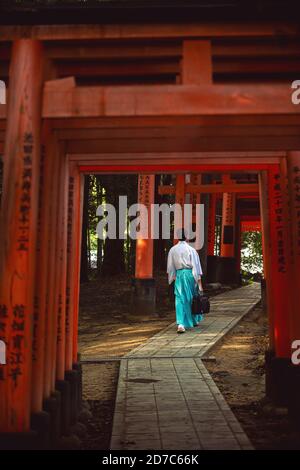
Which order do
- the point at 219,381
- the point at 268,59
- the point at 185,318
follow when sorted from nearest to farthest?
1. the point at 268,59
2. the point at 219,381
3. the point at 185,318

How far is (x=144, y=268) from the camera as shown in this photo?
17.3 metres

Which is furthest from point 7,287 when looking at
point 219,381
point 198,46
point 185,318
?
point 185,318

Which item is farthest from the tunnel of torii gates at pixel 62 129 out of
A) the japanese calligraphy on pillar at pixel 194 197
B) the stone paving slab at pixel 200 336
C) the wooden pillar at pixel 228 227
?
the wooden pillar at pixel 228 227

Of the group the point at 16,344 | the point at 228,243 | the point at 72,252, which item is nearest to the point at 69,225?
the point at 72,252

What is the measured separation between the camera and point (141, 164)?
6707mm

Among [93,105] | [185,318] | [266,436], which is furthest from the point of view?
[185,318]

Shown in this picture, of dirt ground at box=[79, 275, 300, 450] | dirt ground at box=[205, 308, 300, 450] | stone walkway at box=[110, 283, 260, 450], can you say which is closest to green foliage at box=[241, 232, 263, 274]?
dirt ground at box=[79, 275, 300, 450]

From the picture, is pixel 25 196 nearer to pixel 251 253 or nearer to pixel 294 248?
pixel 294 248

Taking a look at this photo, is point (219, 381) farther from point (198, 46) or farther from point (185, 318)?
point (198, 46)

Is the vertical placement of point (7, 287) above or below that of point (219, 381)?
above

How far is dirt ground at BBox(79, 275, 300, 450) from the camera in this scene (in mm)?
6203

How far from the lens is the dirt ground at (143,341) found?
6.20m

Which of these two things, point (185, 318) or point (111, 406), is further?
point (185, 318)

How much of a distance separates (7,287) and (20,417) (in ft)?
3.04
